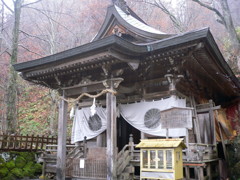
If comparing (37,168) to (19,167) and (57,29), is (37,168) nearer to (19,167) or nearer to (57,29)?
(19,167)

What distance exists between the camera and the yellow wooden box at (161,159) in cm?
555

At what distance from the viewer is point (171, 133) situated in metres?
8.25

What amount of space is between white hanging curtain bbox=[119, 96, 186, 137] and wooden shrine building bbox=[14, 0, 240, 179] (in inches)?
10.5

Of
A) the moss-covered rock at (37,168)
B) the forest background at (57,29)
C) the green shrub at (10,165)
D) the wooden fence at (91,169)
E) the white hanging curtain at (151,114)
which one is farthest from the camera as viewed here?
the forest background at (57,29)

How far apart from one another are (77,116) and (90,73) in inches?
124

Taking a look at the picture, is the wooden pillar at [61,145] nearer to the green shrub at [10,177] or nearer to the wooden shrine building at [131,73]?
the wooden shrine building at [131,73]

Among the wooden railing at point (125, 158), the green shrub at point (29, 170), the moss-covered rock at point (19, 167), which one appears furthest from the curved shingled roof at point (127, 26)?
the green shrub at point (29, 170)

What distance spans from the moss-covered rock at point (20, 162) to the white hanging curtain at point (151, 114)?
5.17m

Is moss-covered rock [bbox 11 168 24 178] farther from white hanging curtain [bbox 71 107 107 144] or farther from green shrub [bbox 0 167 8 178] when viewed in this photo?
white hanging curtain [bbox 71 107 107 144]

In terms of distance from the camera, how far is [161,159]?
5785 millimetres

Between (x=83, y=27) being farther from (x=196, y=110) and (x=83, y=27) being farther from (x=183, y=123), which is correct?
(x=183, y=123)

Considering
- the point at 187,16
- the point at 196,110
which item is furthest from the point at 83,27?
the point at 196,110

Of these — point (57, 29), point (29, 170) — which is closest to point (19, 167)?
point (29, 170)

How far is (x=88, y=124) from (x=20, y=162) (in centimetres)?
350
